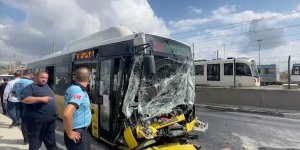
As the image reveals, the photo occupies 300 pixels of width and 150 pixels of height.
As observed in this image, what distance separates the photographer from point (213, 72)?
3206cm

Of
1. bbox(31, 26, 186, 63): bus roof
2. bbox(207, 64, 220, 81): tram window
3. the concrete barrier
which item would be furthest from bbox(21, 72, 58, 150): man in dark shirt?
bbox(207, 64, 220, 81): tram window

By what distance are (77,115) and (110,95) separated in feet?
11.3

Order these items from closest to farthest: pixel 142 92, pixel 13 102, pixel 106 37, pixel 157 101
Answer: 1. pixel 142 92
2. pixel 157 101
3. pixel 106 37
4. pixel 13 102

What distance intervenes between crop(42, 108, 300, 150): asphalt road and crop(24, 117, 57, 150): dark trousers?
2.24m

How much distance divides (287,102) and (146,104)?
12.1 m

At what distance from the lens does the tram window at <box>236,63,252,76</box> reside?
97.9ft

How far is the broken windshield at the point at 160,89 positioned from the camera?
7.49 metres

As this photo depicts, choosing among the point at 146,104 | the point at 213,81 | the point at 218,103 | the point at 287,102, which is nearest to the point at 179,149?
the point at 146,104

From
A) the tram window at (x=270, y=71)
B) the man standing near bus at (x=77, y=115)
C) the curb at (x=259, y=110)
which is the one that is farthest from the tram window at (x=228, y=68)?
the man standing near bus at (x=77, y=115)

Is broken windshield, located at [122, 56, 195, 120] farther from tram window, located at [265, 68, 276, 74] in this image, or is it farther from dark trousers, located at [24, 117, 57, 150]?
tram window, located at [265, 68, 276, 74]

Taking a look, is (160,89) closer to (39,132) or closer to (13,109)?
(39,132)

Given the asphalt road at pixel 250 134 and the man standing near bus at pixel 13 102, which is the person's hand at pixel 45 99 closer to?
the asphalt road at pixel 250 134

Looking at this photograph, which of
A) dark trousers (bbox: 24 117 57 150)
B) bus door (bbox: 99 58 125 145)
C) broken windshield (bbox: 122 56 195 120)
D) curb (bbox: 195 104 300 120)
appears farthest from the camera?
curb (bbox: 195 104 300 120)

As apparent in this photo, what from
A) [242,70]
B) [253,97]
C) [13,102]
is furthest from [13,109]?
[242,70]
